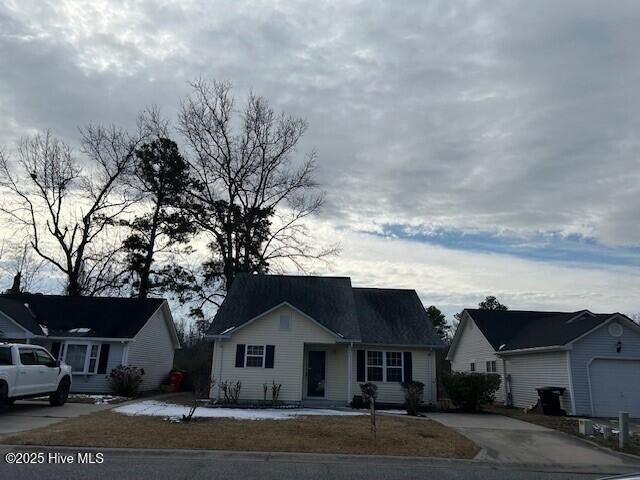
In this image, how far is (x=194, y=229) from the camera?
3203 centimetres

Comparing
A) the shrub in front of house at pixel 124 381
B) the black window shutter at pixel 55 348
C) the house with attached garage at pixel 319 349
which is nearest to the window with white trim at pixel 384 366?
the house with attached garage at pixel 319 349

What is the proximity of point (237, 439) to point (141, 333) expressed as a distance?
1581cm

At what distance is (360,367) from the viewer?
21797 mm

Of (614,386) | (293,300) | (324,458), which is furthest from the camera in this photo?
(293,300)

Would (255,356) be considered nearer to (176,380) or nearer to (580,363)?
(176,380)

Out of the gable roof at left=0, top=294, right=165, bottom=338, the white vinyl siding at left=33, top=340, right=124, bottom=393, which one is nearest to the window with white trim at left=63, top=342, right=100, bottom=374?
the white vinyl siding at left=33, top=340, right=124, bottom=393

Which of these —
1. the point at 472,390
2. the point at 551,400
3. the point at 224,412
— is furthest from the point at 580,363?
the point at 224,412

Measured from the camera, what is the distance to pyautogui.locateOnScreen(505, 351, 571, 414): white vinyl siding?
67.3 ft

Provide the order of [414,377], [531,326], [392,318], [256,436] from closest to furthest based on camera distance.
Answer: [256,436] → [414,377] → [392,318] → [531,326]

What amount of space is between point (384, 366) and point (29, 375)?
13.5m

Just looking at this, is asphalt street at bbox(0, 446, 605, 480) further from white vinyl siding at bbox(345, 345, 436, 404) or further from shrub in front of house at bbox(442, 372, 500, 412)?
white vinyl siding at bbox(345, 345, 436, 404)

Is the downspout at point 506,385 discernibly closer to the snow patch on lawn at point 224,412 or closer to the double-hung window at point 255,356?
the snow patch on lawn at point 224,412

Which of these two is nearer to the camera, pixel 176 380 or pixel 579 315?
pixel 579 315

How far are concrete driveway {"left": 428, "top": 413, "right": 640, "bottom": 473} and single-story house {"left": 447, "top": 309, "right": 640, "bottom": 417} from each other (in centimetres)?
517
